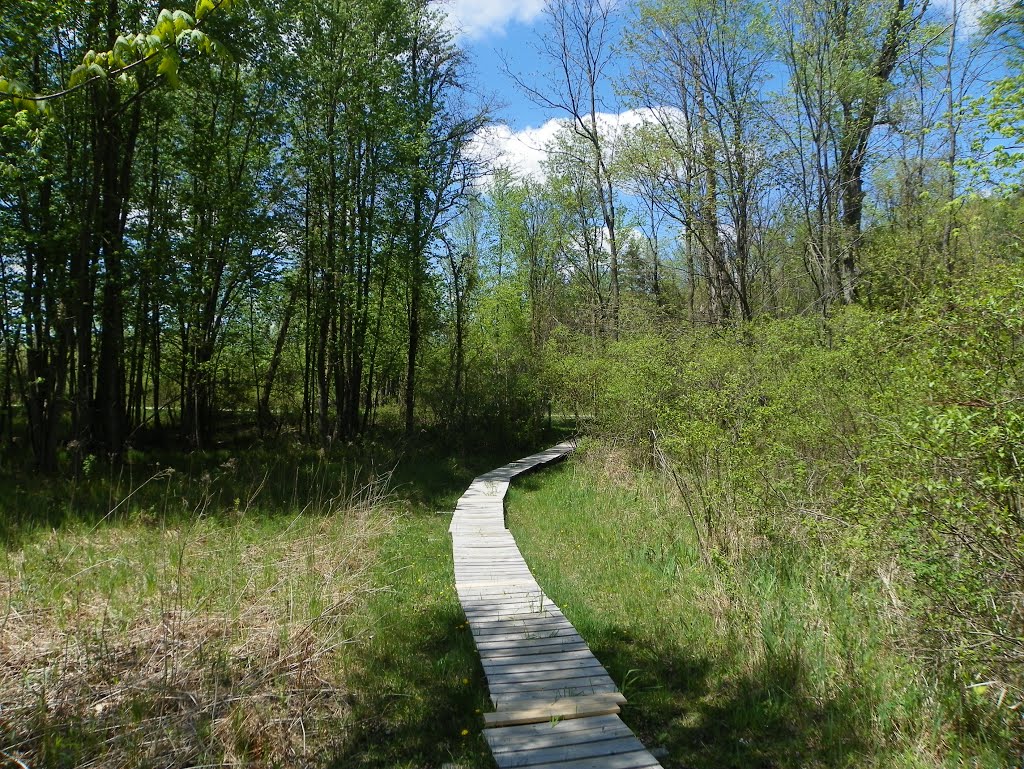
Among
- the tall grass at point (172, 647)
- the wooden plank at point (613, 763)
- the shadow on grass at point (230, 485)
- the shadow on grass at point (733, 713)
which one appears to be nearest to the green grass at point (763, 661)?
the shadow on grass at point (733, 713)

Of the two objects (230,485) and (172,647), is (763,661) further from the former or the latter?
(230,485)

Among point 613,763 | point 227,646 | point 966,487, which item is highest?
point 966,487

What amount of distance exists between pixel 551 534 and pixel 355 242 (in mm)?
9480

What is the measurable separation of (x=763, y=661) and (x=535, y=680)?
1.57 metres

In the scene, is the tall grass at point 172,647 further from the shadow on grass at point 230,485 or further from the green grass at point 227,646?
the shadow on grass at point 230,485

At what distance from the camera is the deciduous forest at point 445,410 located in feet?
11.1

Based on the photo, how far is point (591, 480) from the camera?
11172 millimetres

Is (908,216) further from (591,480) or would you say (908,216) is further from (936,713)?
(936,713)

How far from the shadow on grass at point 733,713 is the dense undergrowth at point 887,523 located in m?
0.08

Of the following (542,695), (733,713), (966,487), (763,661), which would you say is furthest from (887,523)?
(542,695)

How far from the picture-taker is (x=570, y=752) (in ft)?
10.4

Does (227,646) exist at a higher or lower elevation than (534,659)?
higher

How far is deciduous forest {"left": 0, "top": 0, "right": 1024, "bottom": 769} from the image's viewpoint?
11.1 ft

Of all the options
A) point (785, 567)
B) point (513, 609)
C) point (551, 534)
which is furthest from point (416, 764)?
point (551, 534)
